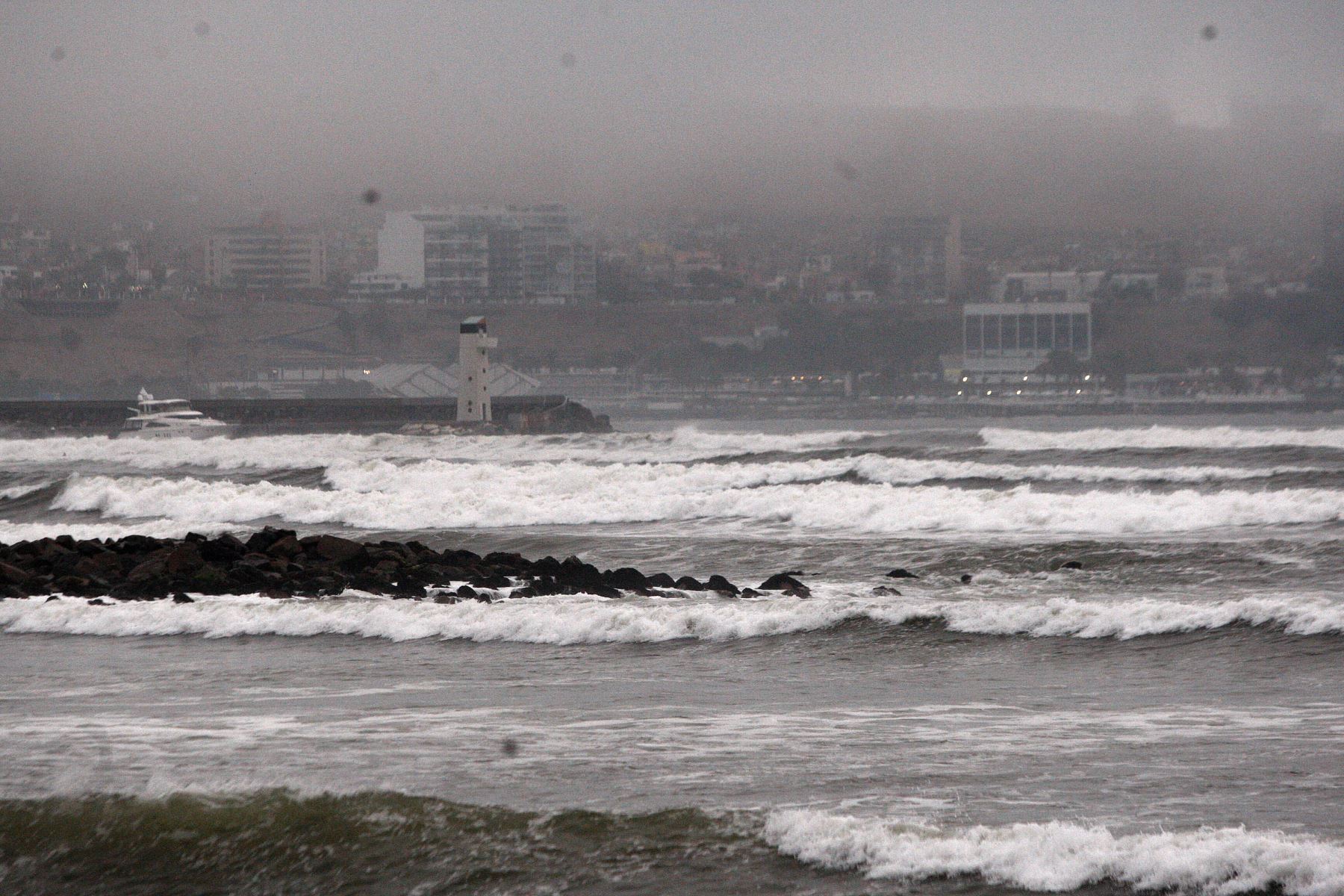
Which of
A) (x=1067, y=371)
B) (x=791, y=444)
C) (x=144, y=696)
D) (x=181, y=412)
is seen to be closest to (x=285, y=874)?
(x=144, y=696)

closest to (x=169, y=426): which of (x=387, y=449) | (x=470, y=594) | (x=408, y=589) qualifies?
(x=387, y=449)

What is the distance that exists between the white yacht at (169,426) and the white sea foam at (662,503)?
29.9 meters

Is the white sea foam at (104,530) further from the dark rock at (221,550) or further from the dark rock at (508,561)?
the dark rock at (508,561)

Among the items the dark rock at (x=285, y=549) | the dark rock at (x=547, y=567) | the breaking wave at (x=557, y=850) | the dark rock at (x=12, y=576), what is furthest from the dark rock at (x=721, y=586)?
the breaking wave at (x=557, y=850)

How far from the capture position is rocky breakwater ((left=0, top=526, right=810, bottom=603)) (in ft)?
52.0

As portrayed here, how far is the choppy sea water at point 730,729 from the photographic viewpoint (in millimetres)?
6555

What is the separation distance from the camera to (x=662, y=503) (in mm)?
28234

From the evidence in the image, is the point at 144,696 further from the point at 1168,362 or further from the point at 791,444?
the point at 1168,362

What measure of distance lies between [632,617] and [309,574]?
491 centimetres

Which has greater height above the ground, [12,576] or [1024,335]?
[1024,335]

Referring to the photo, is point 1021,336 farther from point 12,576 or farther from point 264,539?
point 12,576

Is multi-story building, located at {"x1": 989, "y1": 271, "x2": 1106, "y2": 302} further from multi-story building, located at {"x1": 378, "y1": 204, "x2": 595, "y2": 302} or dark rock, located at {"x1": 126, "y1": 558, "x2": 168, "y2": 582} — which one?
dark rock, located at {"x1": 126, "y1": 558, "x2": 168, "y2": 582}

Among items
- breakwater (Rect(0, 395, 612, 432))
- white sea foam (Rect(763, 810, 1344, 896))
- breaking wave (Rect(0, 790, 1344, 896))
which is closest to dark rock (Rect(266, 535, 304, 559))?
breaking wave (Rect(0, 790, 1344, 896))

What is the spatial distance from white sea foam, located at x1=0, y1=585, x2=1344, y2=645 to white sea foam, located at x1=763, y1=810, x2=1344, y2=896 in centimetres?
631
